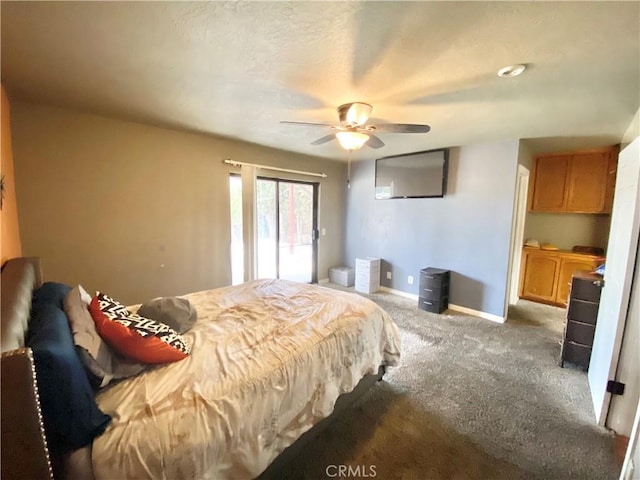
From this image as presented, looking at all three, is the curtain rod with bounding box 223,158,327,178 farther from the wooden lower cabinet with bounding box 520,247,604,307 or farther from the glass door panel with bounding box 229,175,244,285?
the wooden lower cabinet with bounding box 520,247,604,307

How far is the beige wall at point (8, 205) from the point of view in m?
1.85

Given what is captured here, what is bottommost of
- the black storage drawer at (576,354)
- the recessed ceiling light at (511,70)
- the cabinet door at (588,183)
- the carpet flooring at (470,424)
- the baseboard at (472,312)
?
the carpet flooring at (470,424)

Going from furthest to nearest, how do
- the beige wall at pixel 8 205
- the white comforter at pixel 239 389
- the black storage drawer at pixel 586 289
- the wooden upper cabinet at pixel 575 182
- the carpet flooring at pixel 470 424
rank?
the wooden upper cabinet at pixel 575 182
the black storage drawer at pixel 586 289
the beige wall at pixel 8 205
the carpet flooring at pixel 470 424
the white comforter at pixel 239 389

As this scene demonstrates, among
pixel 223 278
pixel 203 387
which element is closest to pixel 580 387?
pixel 203 387

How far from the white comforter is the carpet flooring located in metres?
0.34

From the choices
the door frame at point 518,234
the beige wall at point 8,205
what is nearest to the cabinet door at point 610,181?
the door frame at point 518,234

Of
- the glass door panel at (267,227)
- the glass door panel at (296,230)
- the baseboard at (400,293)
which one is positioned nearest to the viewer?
the glass door panel at (267,227)

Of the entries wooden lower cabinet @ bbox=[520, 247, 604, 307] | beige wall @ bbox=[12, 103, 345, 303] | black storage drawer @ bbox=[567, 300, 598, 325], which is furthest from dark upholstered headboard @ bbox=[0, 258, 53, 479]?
wooden lower cabinet @ bbox=[520, 247, 604, 307]

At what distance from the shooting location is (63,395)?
2.98 ft

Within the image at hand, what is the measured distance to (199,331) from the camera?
5.73 ft

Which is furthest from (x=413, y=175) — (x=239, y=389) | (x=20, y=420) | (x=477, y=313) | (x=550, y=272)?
(x=20, y=420)

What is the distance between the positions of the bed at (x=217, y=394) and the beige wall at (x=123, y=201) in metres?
0.89

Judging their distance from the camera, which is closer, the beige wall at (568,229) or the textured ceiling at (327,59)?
the textured ceiling at (327,59)

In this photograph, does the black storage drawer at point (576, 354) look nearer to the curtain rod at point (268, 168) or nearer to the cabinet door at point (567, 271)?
the cabinet door at point (567, 271)
